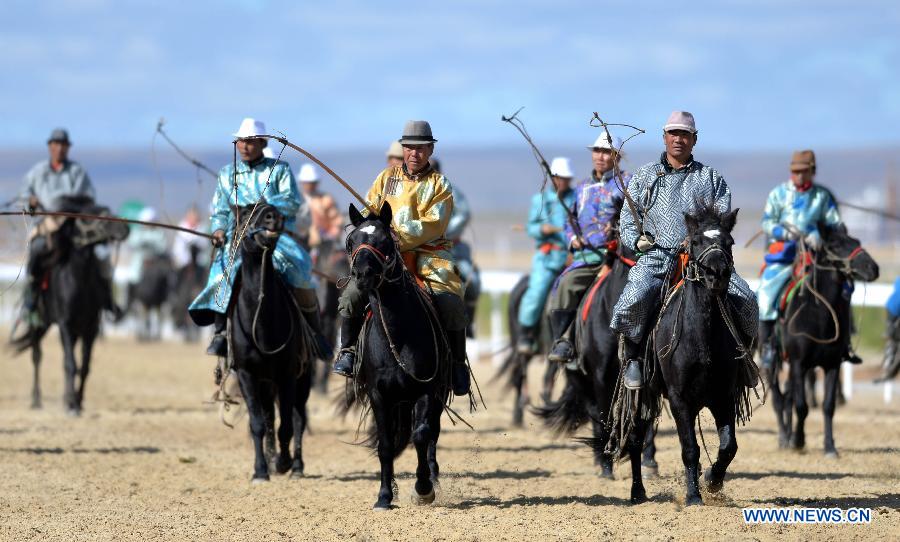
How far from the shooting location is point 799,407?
12578mm

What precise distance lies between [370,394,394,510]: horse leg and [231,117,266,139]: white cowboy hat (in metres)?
2.85

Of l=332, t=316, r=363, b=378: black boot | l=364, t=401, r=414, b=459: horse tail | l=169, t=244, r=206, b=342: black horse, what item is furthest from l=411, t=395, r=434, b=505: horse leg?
l=169, t=244, r=206, b=342: black horse

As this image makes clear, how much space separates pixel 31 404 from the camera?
17.3 metres

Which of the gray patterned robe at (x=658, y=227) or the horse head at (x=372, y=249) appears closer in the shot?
the horse head at (x=372, y=249)

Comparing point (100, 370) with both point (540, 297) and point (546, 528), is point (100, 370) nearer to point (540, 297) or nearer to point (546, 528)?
point (540, 297)

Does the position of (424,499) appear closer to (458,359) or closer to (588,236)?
(458,359)

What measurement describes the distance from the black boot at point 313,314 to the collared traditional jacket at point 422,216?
5.94 feet

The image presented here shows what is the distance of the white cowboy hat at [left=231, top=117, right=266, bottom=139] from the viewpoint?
11438 millimetres

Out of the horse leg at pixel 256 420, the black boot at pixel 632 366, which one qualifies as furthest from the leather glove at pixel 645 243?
the horse leg at pixel 256 420

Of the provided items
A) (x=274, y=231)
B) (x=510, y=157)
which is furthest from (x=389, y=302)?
(x=510, y=157)

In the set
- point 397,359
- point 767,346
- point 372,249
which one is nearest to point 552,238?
point 767,346

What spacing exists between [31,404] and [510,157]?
563 ft

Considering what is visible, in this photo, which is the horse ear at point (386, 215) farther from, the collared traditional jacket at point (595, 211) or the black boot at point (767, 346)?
the black boot at point (767, 346)

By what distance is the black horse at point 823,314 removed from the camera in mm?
12781
